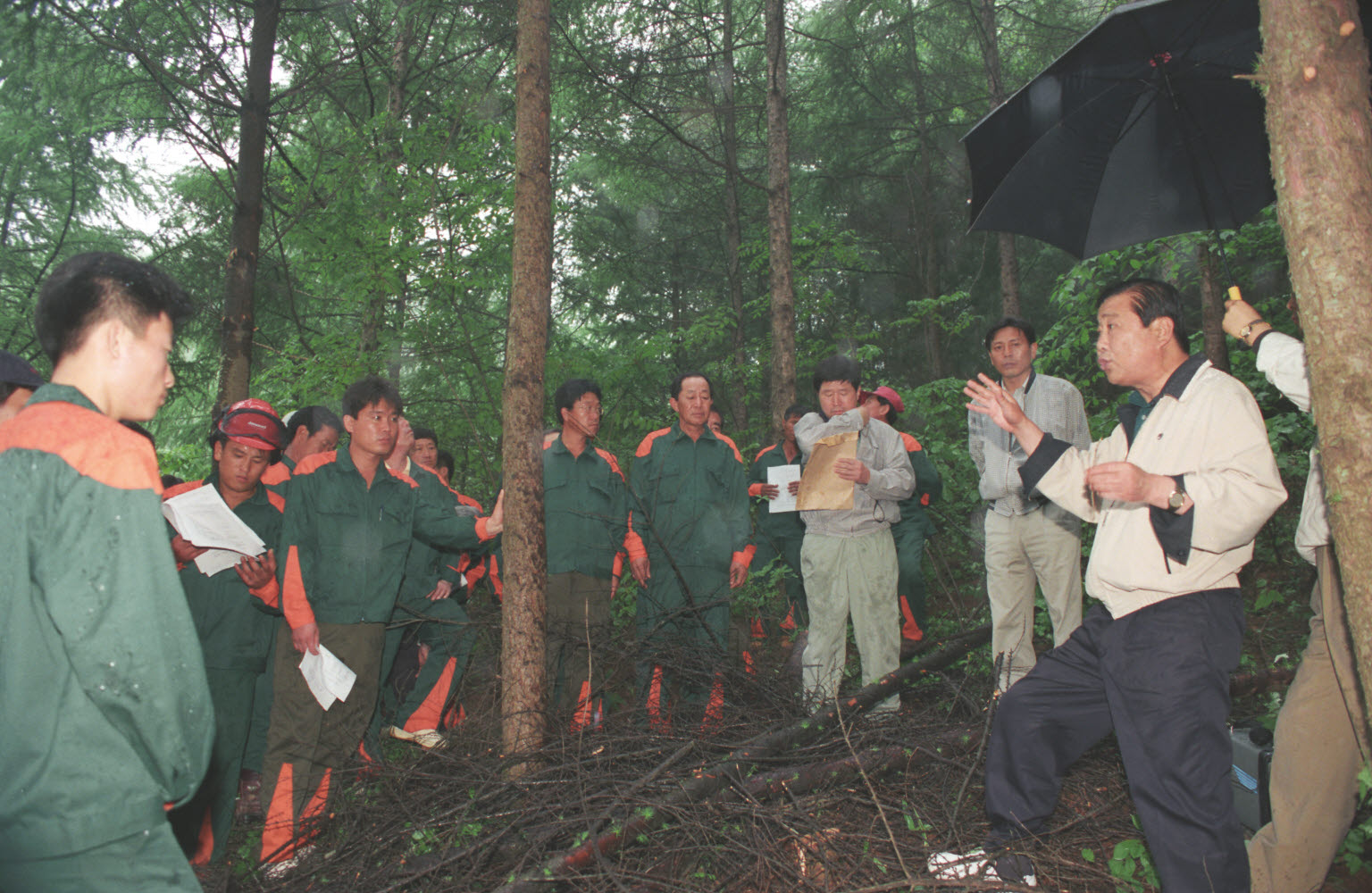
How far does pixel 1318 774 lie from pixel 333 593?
453 centimetres

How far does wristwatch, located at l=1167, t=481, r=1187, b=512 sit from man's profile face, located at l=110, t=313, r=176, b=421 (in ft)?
9.89

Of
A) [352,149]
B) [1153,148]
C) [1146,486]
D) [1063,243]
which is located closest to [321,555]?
[1146,486]

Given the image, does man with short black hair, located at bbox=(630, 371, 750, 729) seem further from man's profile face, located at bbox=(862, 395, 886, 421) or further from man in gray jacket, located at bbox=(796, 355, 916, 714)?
man's profile face, located at bbox=(862, 395, 886, 421)

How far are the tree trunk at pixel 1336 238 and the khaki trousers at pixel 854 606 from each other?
9.68 feet

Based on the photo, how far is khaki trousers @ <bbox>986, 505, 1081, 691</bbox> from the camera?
4761mm

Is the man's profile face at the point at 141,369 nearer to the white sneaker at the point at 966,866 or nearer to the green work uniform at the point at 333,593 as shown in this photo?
the green work uniform at the point at 333,593

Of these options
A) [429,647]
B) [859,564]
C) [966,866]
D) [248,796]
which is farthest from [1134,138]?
[248,796]

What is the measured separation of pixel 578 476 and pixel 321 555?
1794 millimetres

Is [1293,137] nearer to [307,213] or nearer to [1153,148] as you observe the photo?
[1153,148]

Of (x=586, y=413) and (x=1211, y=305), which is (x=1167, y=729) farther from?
(x=1211, y=305)

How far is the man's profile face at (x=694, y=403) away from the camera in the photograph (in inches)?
224

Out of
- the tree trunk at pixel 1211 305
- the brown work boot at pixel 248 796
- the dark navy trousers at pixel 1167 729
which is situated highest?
the tree trunk at pixel 1211 305

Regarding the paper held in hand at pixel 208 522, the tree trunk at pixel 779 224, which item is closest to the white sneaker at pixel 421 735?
the paper held in hand at pixel 208 522

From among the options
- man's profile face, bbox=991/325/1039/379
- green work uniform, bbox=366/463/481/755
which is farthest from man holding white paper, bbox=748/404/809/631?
green work uniform, bbox=366/463/481/755
